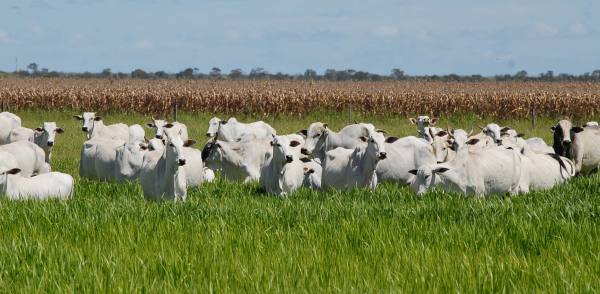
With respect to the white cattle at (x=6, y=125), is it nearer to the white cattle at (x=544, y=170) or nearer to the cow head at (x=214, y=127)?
the cow head at (x=214, y=127)

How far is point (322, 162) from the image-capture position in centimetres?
1930

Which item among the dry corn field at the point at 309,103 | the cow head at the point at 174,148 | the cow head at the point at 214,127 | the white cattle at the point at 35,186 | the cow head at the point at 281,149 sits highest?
the cow head at the point at 174,148

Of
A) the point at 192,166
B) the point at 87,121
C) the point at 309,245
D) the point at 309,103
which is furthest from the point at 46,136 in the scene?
the point at 309,103

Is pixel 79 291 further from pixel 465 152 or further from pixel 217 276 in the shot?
pixel 465 152

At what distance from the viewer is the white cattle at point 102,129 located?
26.0 m

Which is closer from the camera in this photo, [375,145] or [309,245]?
[309,245]

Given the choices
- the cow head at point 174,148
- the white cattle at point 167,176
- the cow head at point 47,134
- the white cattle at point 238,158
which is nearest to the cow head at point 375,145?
the white cattle at point 167,176

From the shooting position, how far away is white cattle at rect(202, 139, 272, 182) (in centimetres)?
2038

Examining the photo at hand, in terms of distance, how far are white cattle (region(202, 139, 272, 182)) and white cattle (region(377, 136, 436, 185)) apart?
332 centimetres

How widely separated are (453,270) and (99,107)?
4402 cm

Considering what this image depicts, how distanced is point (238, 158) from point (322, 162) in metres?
2.35

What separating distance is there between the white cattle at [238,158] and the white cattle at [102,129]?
5628mm

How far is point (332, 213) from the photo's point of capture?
472 inches

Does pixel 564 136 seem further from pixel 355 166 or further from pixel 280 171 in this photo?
pixel 280 171
